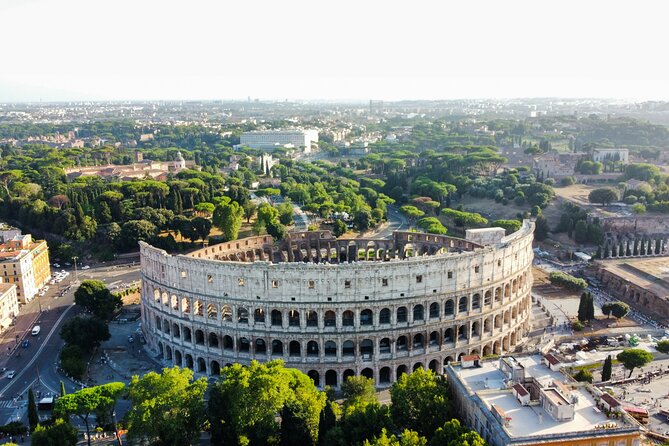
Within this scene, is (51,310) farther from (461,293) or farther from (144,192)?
(461,293)

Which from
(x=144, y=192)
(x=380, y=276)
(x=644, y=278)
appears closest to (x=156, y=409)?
(x=380, y=276)

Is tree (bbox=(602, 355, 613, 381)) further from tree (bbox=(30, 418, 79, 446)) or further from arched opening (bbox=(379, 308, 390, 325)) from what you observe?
tree (bbox=(30, 418, 79, 446))

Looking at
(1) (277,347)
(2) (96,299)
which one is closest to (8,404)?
(2) (96,299)

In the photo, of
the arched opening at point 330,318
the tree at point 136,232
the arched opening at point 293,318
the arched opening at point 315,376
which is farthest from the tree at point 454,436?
the tree at point 136,232

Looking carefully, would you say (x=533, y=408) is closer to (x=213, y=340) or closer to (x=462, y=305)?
(x=462, y=305)

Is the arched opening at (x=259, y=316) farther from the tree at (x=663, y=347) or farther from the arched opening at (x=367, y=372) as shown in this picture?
the tree at (x=663, y=347)

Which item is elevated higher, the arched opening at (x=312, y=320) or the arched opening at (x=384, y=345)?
the arched opening at (x=312, y=320)

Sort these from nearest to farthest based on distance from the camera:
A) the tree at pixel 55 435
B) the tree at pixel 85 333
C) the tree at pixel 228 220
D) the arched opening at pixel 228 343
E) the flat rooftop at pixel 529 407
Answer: the flat rooftop at pixel 529 407 → the tree at pixel 55 435 → the arched opening at pixel 228 343 → the tree at pixel 85 333 → the tree at pixel 228 220
